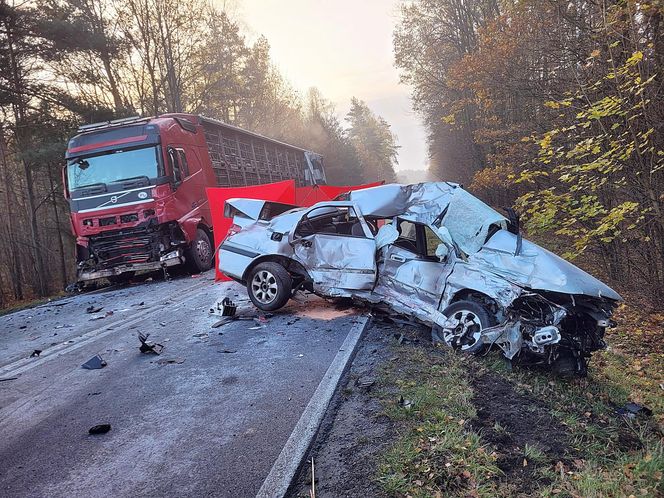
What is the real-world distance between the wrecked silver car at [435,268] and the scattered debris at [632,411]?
49 cm

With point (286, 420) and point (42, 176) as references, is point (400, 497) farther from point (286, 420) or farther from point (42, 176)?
point (42, 176)

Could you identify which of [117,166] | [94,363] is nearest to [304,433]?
[94,363]

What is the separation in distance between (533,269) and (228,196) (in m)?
7.34

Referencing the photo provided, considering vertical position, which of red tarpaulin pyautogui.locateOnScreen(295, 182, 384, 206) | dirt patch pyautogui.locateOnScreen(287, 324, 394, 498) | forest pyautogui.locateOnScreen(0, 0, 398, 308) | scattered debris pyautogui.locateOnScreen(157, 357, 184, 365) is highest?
forest pyautogui.locateOnScreen(0, 0, 398, 308)

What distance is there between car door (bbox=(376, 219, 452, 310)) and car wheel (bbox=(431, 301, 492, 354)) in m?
0.28

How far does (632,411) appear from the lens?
4.18 metres

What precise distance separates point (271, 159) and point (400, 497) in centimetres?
1686

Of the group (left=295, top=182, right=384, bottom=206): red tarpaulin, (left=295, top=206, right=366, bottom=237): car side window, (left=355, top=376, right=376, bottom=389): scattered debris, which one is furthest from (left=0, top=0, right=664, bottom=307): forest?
(left=295, top=182, right=384, bottom=206): red tarpaulin

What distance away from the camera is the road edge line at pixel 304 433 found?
261cm

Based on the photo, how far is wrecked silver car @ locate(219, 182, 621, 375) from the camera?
4.46 metres

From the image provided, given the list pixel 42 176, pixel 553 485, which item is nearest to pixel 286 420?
pixel 553 485

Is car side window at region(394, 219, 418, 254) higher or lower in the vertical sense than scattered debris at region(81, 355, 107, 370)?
higher

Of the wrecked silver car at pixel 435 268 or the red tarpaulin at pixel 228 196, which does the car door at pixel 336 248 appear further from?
the red tarpaulin at pixel 228 196

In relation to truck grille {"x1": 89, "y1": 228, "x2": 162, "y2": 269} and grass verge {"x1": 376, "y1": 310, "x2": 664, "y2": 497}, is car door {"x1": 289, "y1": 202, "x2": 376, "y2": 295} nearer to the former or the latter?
grass verge {"x1": 376, "y1": 310, "x2": 664, "y2": 497}
